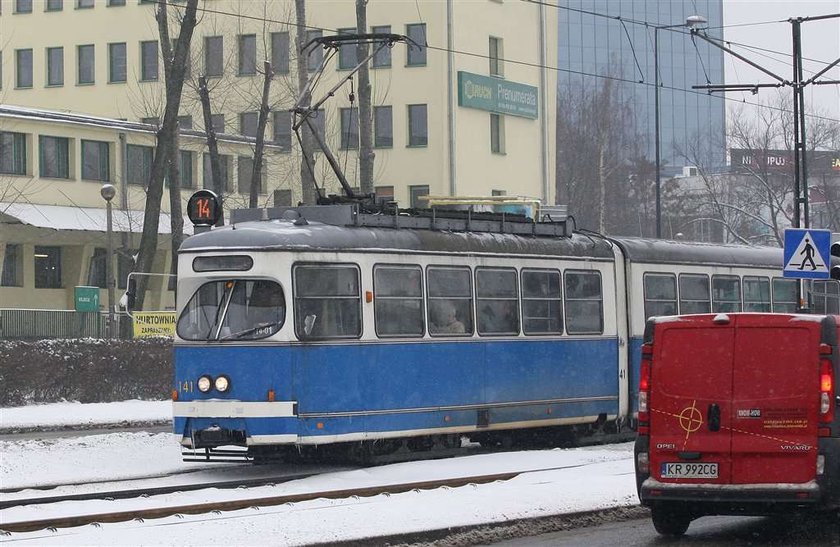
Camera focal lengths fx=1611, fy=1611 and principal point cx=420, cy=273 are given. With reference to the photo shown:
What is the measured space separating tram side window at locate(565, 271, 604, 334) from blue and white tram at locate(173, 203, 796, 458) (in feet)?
0.08

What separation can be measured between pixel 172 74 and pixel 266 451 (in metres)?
19.5

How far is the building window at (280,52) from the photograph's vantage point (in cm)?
6431

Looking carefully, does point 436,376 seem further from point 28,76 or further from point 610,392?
point 28,76

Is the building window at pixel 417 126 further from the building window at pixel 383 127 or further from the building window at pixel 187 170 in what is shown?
the building window at pixel 187 170

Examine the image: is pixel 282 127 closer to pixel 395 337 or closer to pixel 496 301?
pixel 496 301

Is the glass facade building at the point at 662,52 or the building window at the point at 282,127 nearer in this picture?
the building window at the point at 282,127

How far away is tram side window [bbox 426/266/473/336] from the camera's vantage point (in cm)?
1986

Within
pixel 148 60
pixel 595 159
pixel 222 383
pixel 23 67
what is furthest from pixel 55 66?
pixel 222 383

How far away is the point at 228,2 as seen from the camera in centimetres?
6844

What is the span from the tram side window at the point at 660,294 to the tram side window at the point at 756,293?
6.69 ft

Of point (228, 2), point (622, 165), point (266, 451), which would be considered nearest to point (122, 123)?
point (228, 2)

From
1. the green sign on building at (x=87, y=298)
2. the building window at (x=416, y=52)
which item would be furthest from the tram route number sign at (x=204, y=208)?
the building window at (x=416, y=52)

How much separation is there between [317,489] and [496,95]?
5118cm

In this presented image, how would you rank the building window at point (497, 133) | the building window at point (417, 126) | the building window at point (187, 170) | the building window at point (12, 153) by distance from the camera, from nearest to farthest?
the building window at point (12, 153) < the building window at point (187, 170) < the building window at point (417, 126) < the building window at point (497, 133)
